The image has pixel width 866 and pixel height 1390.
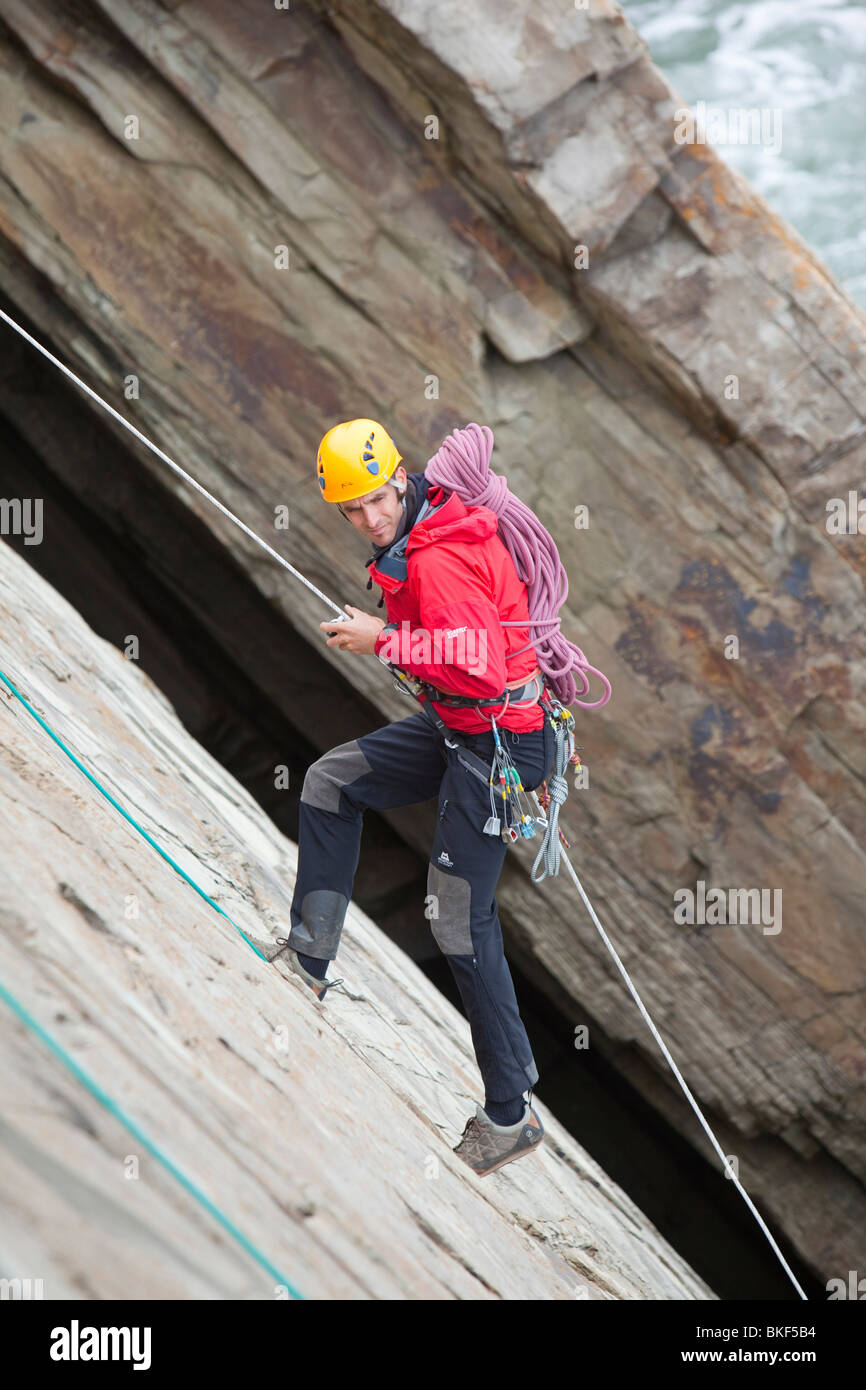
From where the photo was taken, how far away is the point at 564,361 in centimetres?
562

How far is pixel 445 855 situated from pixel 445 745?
0.32 meters

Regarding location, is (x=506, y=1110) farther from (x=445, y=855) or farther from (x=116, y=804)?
(x=116, y=804)

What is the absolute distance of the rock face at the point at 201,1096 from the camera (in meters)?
1.58

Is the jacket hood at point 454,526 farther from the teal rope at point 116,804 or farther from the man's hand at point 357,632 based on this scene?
the teal rope at point 116,804

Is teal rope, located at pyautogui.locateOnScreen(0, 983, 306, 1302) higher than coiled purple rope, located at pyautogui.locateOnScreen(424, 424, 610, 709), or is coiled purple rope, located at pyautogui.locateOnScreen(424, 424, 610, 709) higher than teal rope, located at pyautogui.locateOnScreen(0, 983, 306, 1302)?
coiled purple rope, located at pyautogui.locateOnScreen(424, 424, 610, 709)

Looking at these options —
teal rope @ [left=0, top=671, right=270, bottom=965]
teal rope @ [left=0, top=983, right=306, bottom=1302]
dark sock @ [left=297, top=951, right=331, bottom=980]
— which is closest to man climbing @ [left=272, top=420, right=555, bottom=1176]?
dark sock @ [left=297, top=951, right=331, bottom=980]

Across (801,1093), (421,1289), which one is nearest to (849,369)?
(801,1093)

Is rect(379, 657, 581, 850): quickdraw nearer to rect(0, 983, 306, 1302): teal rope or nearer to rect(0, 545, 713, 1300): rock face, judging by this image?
rect(0, 545, 713, 1300): rock face

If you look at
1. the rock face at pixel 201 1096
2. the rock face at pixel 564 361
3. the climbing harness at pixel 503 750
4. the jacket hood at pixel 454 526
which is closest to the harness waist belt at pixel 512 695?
the climbing harness at pixel 503 750

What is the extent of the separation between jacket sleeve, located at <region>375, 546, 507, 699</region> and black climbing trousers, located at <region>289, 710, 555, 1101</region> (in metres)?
0.33

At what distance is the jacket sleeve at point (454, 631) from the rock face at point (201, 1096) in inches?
35.2

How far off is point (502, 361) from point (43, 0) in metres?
2.92

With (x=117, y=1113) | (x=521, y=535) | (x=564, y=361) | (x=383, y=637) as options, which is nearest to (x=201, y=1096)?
(x=117, y=1113)

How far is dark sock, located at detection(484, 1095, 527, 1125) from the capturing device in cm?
310
